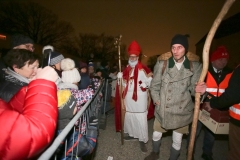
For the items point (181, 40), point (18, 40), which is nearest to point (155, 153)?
point (181, 40)

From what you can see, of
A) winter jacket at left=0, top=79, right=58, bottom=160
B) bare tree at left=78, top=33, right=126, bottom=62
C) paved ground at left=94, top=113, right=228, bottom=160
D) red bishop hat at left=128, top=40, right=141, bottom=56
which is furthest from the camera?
bare tree at left=78, top=33, right=126, bottom=62

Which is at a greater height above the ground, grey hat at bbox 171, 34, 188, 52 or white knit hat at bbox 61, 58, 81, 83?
grey hat at bbox 171, 34, 188, 52

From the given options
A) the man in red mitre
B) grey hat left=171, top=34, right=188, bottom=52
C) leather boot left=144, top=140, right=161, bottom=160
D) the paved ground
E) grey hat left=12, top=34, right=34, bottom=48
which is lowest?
the paved ground

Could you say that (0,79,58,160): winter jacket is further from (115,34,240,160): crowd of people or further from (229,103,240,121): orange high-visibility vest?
(229,103,240,121): orange high-visibility vest

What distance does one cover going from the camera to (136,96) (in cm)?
385

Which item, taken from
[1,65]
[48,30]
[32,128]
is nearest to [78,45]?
[48,30]

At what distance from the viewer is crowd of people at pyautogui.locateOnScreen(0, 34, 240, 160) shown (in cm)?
94

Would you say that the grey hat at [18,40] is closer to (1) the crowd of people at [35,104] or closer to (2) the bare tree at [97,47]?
(1) the crowd of people at [35,104]

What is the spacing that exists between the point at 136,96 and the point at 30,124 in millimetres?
3089

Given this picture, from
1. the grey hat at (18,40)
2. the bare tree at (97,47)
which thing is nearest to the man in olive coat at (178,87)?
the grey hat at (18,40)

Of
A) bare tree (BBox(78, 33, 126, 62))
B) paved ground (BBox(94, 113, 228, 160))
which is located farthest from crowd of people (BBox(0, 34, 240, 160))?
bare tree (BBox(78, 33, 126, 62))

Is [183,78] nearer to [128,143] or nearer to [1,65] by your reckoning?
[128,143]

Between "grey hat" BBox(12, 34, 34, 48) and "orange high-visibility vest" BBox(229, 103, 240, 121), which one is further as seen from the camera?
"grey hat" BBox(12, 34, 34, 48)

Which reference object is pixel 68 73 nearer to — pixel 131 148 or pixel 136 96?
pixel 136 96
